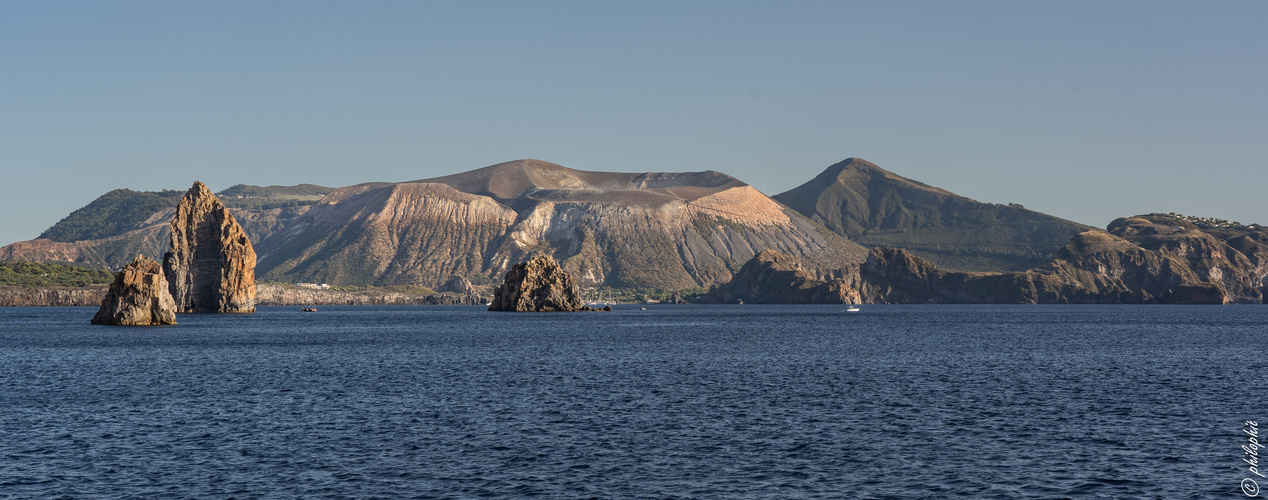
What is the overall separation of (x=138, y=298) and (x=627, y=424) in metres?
122

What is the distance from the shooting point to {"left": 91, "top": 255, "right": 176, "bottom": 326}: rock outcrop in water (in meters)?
148

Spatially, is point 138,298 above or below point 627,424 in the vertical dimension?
above

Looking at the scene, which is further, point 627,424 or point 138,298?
point 138,298

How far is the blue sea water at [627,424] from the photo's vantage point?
38531 millimetres

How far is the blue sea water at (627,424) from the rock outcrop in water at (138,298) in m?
46.1

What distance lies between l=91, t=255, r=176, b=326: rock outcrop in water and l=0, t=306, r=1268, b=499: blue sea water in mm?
46065

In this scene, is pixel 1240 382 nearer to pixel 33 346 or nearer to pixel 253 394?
pixel 253 394

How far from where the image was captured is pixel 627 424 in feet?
173

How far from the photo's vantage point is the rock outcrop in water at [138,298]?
148 meters

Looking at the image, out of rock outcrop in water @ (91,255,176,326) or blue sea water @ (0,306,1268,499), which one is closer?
blue sea water @ (0,306,1268,499)

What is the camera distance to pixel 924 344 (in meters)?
123

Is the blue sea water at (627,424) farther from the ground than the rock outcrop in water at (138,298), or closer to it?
closer to it

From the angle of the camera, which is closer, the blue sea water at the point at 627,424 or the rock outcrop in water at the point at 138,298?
the blue sea water at the point at 627,424

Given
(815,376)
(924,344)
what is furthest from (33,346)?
(924,344)
